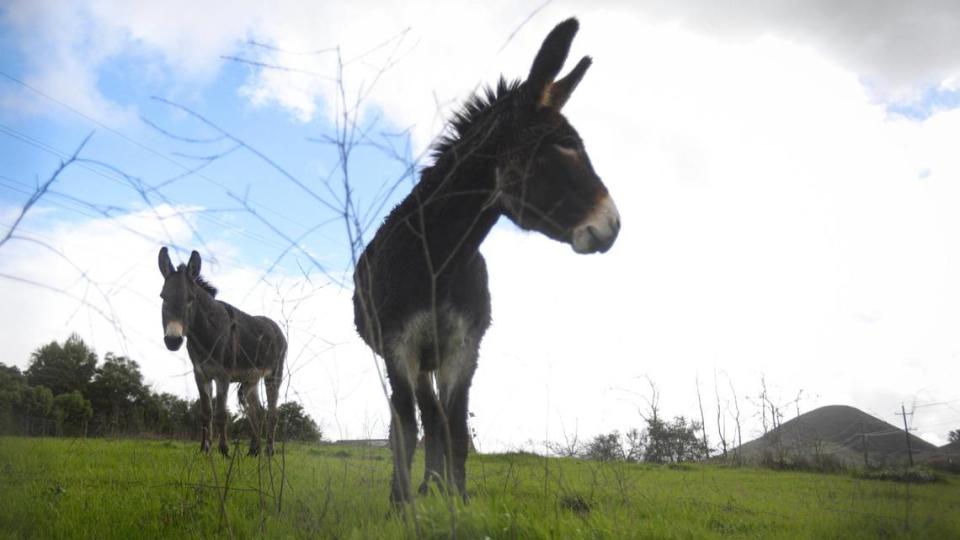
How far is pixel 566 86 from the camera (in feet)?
13.6

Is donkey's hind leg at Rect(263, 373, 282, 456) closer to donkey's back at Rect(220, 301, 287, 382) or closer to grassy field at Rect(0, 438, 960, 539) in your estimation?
grassy field at Rect(0, 438, 960, 539)

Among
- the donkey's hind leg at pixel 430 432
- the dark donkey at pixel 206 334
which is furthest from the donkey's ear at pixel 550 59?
the dark donkey at pixel 206 334

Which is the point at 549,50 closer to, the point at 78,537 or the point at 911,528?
the point at 911,528

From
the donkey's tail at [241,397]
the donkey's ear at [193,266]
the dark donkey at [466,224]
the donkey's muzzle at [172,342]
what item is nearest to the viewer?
the donkey's tail at [241,397]

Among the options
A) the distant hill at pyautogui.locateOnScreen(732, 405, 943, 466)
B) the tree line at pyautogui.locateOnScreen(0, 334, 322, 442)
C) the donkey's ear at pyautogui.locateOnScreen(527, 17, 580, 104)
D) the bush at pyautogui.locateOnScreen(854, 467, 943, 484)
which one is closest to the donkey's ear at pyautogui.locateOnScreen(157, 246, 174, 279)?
the tree line at pyautogui.locateOnScreen(0, 334, 322, 442)

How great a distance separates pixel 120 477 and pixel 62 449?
334 centimetres

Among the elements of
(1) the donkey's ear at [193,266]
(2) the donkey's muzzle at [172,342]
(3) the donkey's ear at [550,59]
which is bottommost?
(2) the donkey's muzzle at [172,342]

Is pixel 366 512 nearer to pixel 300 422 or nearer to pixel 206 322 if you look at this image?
pixel 300 422

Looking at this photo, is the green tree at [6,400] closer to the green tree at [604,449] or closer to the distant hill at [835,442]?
the green tree at [604,449]

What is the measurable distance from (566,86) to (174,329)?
22.0 ft

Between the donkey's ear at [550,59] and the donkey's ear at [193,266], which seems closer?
the donkey's ear at [550,59]

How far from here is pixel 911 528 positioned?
2.73 m

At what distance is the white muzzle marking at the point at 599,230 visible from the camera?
3.58m

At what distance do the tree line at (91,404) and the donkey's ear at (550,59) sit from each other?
2.65m
